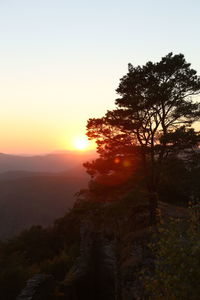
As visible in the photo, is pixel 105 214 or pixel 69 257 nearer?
pixel 105 214

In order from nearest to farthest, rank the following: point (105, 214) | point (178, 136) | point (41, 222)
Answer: point (105, 214)
point (178, 136)
point (41, 222)

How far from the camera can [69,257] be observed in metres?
34.6

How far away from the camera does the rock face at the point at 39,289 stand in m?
18.2

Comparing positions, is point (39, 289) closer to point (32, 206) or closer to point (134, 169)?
point (134, 169)

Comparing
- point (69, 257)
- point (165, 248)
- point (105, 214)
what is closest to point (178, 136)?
point (105, 214)

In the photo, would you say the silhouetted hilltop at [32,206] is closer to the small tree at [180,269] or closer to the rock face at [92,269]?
the rock face at [92,269]

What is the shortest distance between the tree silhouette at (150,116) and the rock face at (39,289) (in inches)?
414

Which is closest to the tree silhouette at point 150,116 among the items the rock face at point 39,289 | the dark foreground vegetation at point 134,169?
the dark foreground vegetation at point 134,169

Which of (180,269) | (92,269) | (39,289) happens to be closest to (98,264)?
(92,269)

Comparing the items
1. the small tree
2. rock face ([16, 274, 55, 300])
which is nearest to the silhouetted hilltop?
rock face ([16, 274, 55, 300])

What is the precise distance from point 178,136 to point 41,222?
407 ft

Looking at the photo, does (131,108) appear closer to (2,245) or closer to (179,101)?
(179,101)

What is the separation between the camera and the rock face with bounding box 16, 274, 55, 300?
1818 centimetres

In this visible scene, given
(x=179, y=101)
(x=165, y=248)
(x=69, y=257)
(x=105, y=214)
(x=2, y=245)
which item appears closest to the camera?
(x=165, y=248)
